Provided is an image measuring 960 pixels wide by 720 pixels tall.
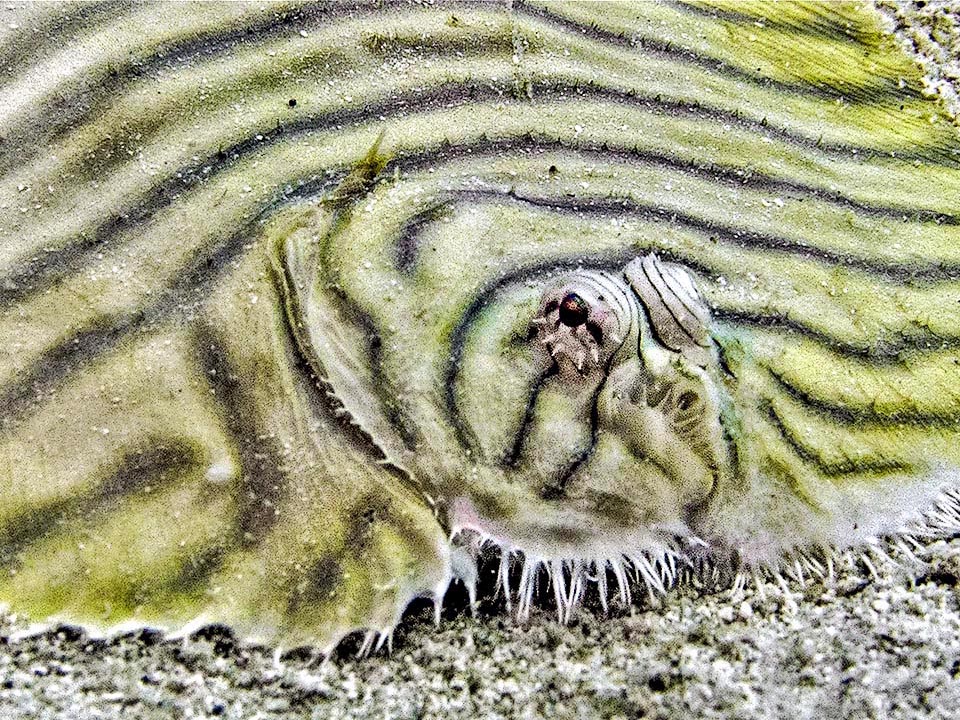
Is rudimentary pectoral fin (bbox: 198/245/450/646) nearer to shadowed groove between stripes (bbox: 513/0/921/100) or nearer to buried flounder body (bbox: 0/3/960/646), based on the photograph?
buried flounder body (bbox: 0/3/960/646)

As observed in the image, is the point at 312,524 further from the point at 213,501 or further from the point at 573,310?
the point at 573,310

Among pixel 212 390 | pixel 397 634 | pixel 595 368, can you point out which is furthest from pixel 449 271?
pixel 397 634

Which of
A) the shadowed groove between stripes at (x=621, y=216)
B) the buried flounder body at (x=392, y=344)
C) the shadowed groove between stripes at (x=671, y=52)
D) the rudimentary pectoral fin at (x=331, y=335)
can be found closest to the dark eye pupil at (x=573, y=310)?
the buried flounder body at (x=392, y=344)

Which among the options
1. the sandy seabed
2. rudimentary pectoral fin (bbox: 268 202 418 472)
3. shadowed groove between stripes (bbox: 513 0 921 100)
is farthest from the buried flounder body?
shadowed groove between stripes (bbox: 513 0 921 100)

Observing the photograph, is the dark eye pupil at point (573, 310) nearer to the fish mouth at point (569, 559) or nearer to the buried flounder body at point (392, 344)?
the buried flounder body at point (392, 344)

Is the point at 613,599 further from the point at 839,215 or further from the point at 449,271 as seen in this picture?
the point at 839,215

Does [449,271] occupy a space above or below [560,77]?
below

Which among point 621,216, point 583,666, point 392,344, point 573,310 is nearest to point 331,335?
point 392,344
